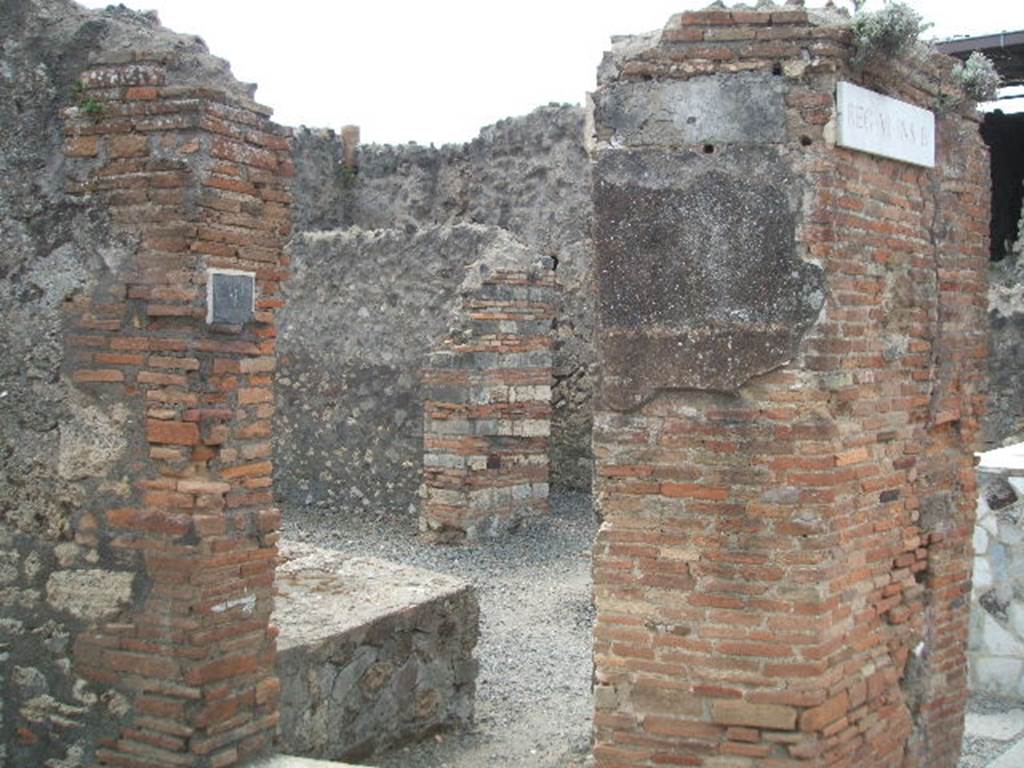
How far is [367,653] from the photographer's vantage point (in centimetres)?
569

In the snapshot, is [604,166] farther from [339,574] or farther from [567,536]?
[567,536]

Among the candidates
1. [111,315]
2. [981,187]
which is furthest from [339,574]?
[981,187]

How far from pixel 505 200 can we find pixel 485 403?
198 inches

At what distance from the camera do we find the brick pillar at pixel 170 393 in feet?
13.8

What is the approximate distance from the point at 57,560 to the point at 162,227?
1.30 m

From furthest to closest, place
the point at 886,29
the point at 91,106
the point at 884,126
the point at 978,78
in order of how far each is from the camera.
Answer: the point at 978,78 → the point at 91,106 → the point at 884,126 → the point at 886,29

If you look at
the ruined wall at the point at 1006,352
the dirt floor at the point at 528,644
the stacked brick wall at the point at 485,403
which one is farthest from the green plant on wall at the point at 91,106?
the ruined wall at the point at 1006,352

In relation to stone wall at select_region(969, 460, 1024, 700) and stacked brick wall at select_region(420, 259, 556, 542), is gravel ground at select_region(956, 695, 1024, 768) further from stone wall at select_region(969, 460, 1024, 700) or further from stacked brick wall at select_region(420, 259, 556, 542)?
stacked brick wall at select_region(420, 259, 556, 542)

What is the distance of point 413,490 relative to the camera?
10461 millimetres

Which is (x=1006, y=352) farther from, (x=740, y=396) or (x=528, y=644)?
(x=740, y=396)

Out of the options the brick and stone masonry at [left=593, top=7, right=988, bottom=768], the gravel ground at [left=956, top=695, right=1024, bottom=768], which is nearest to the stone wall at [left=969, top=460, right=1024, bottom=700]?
the gravel ground at [left=956, top=695, right=1024, bottom=768]

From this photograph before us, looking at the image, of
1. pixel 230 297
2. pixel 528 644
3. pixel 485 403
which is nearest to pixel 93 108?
pixel 230 297

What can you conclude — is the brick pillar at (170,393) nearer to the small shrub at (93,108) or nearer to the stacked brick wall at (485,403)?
the small shrub at (93,108)

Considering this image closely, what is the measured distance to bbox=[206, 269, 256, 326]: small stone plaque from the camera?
423cm
